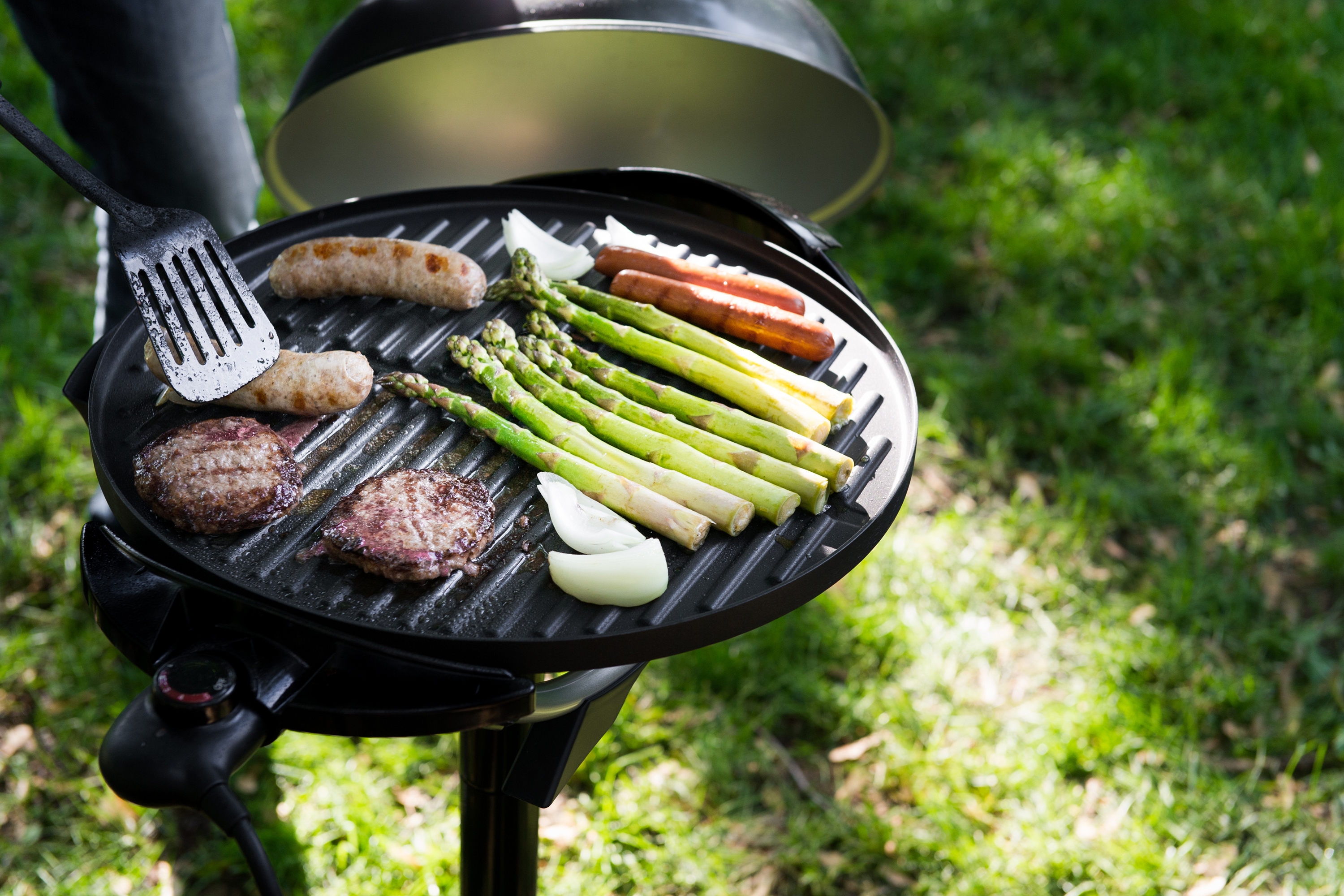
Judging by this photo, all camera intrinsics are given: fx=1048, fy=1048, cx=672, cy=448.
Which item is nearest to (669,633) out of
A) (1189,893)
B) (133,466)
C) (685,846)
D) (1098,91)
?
(133,466)

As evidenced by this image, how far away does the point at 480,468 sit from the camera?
2355 millimetres

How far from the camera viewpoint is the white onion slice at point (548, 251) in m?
2.79

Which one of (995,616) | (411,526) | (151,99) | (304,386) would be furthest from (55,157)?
(995,616)

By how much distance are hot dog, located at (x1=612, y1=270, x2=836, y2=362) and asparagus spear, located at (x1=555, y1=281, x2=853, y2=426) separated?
0.03 meters

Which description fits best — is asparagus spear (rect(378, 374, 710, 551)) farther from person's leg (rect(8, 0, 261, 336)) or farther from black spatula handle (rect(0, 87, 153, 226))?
person's leg (rect(8, 0, 261, 336))

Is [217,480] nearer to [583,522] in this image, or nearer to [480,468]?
[480,468]

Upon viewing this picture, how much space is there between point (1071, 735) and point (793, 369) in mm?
1988

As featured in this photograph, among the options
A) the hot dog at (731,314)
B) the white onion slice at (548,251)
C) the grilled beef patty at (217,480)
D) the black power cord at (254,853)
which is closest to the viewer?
the black power cord at (254,853)

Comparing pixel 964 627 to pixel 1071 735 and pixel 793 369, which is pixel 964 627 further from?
pixel 793 369

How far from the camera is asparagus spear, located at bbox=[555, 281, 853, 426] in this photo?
244 cm

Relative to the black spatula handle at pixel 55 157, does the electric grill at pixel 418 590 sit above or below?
below

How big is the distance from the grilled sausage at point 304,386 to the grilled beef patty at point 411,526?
262mm

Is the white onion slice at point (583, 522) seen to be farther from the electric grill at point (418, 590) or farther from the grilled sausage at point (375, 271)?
the grilled sausage at point (375, 271)

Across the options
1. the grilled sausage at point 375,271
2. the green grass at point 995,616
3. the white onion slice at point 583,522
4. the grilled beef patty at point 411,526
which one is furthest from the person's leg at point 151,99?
the white onion slice at point 583,522
